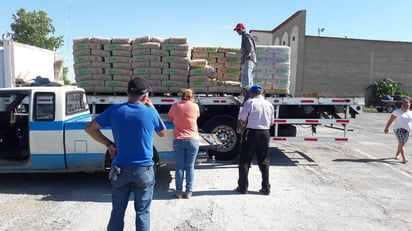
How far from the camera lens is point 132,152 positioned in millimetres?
2936

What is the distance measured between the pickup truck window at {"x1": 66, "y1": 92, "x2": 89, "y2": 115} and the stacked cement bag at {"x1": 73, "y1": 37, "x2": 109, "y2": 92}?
1262 millimetres

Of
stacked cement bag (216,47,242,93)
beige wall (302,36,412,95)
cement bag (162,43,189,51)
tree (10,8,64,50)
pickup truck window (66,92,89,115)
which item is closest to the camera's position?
pickup truck window (66,92,89,115)

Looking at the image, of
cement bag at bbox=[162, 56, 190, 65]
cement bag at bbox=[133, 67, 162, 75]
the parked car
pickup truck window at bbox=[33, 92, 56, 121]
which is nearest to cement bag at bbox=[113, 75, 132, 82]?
cement bag at bbox=[133, 67, 162, 75]

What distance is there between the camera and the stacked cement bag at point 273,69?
26.0 ft

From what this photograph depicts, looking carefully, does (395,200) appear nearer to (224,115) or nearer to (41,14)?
(224,115)

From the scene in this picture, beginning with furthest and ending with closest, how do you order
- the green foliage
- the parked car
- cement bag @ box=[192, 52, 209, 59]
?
the green foliage, the parked car, cement bag @ box=[192, 52, 209, 59]

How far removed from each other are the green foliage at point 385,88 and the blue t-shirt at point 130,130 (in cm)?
3097

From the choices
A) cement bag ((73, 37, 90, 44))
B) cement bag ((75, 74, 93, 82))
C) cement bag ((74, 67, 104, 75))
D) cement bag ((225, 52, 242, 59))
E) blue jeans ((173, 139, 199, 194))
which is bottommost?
blue jeans ((173, 139, 199, 194))

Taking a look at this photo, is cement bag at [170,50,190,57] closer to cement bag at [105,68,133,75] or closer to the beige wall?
cement bag at [105,68,133,75]

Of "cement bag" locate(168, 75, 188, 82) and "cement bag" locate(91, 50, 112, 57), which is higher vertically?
"cement bag" locate(91, 50, 112, 57)

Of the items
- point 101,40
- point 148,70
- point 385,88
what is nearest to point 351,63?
→ point 385,88

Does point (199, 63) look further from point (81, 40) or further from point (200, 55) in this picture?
point (81, 40)

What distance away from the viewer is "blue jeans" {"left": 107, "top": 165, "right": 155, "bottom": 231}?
2930 mm

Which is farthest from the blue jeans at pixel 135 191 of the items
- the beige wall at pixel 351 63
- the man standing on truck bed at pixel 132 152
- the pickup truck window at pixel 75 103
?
the beige wall at pixel 351 63
